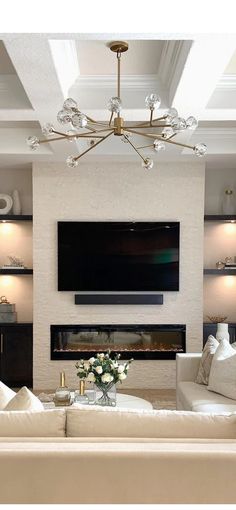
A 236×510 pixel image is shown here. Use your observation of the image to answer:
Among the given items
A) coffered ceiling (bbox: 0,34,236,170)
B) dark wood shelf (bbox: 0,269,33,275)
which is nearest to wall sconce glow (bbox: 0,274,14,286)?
dark wood shelf (bbox: 0,269,33,275)

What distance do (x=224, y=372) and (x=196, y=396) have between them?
296 millimetres

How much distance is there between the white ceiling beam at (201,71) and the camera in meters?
2.46

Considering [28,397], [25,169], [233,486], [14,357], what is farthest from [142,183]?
[233,486]

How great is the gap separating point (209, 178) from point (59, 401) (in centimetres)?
372

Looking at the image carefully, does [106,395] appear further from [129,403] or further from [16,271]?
[16,271]

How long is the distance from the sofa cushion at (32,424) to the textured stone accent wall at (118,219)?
373 cm

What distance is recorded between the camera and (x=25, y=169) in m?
6.08

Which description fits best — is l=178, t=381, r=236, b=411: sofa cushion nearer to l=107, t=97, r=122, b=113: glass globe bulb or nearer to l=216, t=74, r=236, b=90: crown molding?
l=107, t=97, r=122, b=113: glass globe bulb

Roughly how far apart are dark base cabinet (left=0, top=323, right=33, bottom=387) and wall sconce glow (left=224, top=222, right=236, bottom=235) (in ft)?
9.05

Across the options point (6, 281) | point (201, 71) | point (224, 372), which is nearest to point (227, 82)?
point (201, 71)

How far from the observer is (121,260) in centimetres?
577

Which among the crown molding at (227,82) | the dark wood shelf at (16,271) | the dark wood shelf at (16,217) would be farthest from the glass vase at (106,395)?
the dark wood shelf at (16,217)

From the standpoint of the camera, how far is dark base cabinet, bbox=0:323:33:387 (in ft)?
18.4

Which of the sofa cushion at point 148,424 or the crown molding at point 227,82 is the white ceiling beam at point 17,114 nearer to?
the crown molding at point 227,82
